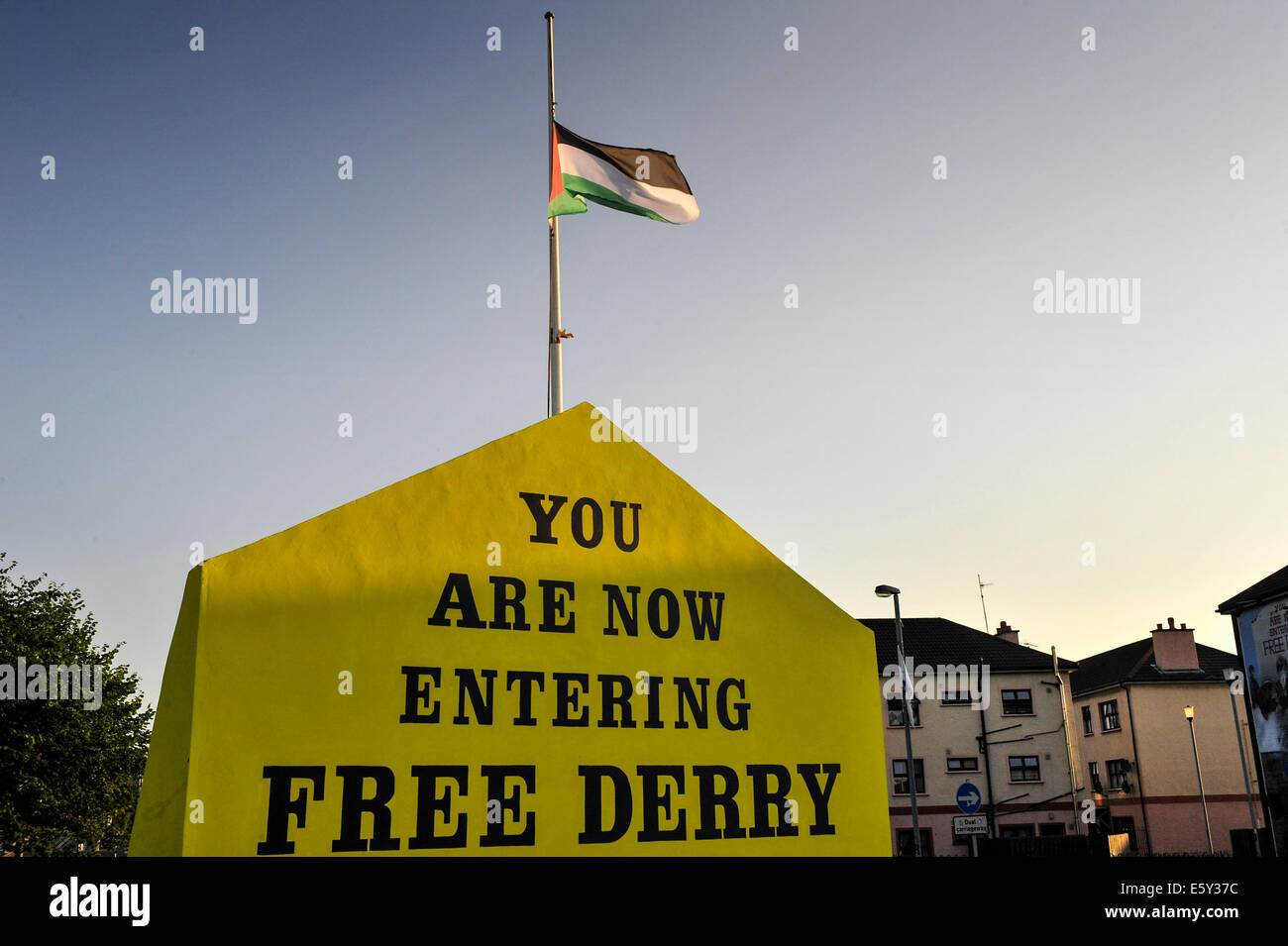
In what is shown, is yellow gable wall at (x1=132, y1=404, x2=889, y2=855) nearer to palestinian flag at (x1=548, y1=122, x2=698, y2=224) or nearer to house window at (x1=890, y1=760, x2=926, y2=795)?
palestinian flag at (x1=548, y1=122, x2=698, y2=224)

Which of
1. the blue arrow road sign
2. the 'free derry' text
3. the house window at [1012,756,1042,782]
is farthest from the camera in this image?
the house window at [1012,756,1042,782]

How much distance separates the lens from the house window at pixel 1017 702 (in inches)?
1794

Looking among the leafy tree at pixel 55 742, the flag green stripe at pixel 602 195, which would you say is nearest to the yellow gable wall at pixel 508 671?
the flag green stripe at pixel 602 195

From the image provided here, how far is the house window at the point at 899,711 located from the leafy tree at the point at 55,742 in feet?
112

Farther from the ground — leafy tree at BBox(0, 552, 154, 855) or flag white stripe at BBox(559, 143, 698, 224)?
flag white stripe at BBox(559, 143, 698, 224)

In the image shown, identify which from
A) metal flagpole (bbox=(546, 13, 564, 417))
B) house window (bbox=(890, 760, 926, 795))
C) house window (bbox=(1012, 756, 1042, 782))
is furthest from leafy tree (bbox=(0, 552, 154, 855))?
house window (bbox=(1012, 756, 1042, 782))

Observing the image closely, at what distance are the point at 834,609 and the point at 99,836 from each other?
39.1m

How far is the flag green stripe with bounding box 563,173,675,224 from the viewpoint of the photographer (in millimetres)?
11500

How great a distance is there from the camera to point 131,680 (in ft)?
126

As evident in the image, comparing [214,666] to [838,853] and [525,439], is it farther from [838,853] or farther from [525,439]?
Result: [838,853]

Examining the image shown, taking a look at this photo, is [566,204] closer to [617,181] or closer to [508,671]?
Answer: [617,181]

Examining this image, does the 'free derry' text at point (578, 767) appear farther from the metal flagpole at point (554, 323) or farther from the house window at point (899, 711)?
the house window at point (899, 711)

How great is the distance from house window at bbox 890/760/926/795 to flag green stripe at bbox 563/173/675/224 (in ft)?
127

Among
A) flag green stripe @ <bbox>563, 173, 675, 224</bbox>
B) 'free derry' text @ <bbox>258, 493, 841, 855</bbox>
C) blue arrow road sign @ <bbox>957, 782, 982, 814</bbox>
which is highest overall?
flag green stripe @ <bbox>563, 173, 675, 224</bbox>
